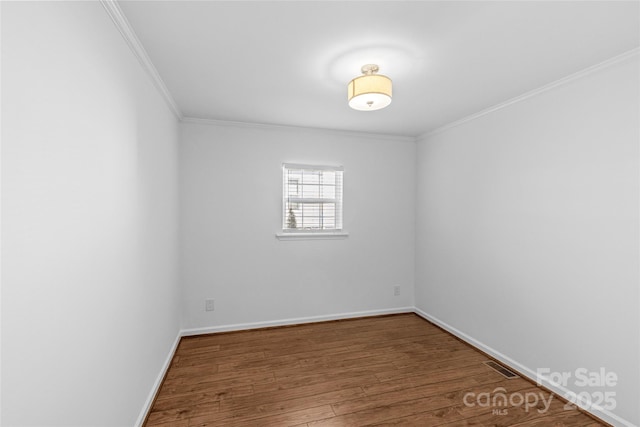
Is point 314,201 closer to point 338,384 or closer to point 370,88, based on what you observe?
point 370,88

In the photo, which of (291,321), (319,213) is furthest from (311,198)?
(291,321)

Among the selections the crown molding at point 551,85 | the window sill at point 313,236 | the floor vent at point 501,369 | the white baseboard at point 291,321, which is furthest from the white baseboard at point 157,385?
the crown molding at point 551,85

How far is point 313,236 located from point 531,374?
8.15 ft

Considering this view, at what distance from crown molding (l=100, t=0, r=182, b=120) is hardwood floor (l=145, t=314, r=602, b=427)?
2.39 metres

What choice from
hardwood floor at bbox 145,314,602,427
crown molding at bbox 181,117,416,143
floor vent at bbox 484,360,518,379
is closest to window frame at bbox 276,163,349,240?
crown molding at bbox 181,117,416,143

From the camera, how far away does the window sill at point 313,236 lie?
3631mm

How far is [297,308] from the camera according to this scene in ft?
12.2

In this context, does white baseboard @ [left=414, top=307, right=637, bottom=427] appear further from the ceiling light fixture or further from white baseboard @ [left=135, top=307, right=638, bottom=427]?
the ceiling light fixture

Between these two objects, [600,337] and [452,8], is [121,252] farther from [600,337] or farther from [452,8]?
[600,337]

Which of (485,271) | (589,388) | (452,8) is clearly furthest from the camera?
(485,271)

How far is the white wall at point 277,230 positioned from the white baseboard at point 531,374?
0.78m

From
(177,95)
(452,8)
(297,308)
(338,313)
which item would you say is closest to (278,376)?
(297,308)

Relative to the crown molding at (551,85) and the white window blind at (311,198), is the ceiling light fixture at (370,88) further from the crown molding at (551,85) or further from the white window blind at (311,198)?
the white window blind at (311,198)

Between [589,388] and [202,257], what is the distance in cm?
358
